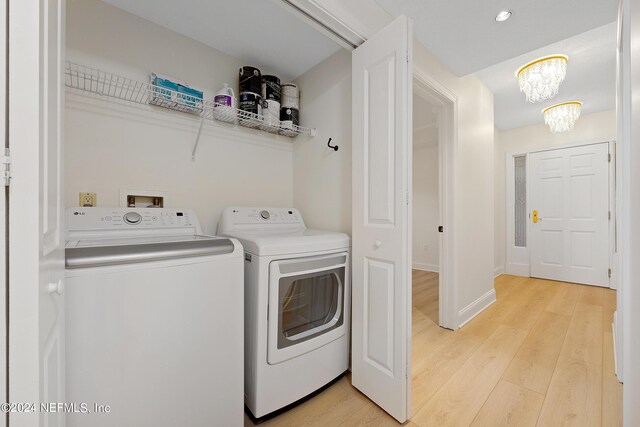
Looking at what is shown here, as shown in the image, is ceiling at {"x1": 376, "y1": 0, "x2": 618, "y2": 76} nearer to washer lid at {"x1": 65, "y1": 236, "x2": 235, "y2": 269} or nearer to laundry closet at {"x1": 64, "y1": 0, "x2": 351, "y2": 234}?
laundry closet at {"x1": 64, "y1": 0, "x2": 351, "y2": 234}

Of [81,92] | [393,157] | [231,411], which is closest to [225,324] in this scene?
[231,411]

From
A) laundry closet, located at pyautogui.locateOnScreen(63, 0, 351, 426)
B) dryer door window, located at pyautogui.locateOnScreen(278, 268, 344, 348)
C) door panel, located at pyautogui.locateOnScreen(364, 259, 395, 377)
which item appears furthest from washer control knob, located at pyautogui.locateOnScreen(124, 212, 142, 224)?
door panel, located at pyautogui.locateOnScreen(364, 259, 395, 377)

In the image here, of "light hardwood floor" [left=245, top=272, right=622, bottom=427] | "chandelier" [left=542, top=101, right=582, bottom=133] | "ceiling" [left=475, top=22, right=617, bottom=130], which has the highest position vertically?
"ceiling" [left=475, top=22, right=617, bottom=130]

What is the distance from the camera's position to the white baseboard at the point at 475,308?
234cm

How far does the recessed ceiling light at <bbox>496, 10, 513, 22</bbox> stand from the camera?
1577mm

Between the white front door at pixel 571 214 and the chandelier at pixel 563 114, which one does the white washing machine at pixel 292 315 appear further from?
the white front door at pixel 571 214

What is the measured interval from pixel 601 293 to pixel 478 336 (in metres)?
2.43

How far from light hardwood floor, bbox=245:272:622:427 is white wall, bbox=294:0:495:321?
0.38 meters

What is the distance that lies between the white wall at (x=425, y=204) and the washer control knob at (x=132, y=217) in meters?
4.25

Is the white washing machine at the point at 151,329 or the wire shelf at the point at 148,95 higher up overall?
the wire shelf at the point at 148,95

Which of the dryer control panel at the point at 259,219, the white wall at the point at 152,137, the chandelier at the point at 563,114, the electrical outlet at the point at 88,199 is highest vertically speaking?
the chandelier at the point at 563,114
